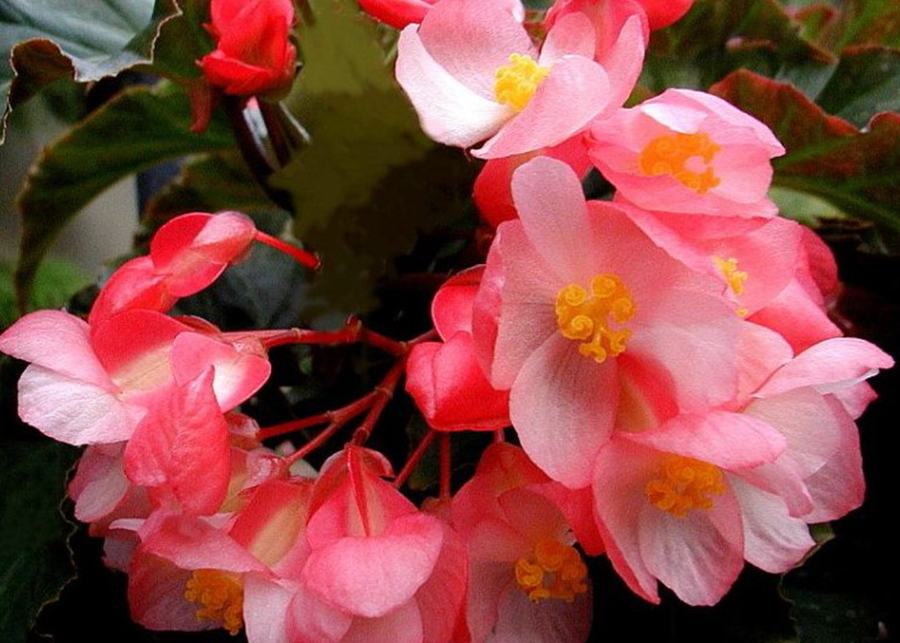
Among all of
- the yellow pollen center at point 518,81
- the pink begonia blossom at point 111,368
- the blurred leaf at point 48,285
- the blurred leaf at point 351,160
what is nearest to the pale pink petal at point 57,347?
the pink begonia blossom at point 111,368

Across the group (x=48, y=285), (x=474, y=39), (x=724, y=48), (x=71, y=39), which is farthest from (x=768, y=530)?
(x=48, y=285)

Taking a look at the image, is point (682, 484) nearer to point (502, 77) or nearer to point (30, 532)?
point (502, 77)

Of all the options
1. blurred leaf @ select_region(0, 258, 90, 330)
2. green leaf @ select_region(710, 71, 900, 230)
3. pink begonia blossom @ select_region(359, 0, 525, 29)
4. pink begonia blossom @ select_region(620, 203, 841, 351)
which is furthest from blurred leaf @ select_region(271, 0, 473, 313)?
blurred leaf @ select_region(0, 258, 90, 330)

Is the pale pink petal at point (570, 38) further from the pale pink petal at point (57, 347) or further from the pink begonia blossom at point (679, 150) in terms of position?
the pale pink petal at point (57, 347)

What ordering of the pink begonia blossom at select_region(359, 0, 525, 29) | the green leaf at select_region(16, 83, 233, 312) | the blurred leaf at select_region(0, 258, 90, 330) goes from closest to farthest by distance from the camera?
the pink begonia blossom at select_region(359, 0, 525, 29) → the green leaf at select_region(16, 83, 233, 312) → the blurred leaf at select_region(0, 258, 90, 330)

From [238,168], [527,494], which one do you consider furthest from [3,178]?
[527,494]

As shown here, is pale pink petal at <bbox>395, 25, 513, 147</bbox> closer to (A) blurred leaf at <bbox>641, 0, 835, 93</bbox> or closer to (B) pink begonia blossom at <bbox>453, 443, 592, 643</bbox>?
(B) pink begonia blossom at <bbox>453, 443, 592, 643</bbox>
